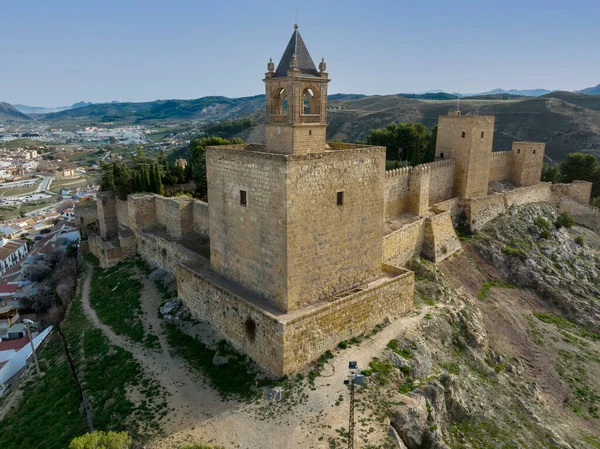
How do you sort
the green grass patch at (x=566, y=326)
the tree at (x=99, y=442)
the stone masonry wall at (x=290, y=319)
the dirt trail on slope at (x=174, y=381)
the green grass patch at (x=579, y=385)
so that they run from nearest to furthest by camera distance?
the tree at (x=99, y=442) < the dirt trail on slope at (x=174, y=381) < the stone masonry wall at (x=290, y=319) < the green grass patch at (x=579, y=385) < the green grass patch at (x=566, y=326)

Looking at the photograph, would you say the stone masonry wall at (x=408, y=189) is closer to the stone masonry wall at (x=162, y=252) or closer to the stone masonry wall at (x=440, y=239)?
the stone masonry wall at (x=440, y=239)

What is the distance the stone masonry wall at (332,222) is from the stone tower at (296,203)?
0.10 feet

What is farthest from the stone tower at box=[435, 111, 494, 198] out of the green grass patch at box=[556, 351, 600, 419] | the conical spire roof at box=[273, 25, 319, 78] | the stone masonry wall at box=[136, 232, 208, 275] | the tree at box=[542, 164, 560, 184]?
the stone masonry wall at box=[136, 232, 208, 275]

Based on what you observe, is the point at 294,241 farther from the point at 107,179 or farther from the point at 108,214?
the point at 107,179

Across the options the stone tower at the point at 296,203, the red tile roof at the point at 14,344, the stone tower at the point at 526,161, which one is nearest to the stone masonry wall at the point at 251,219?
the stone tower at the point at 296,203

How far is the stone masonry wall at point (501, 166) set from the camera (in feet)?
95.2

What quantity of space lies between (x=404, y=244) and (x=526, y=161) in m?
15.6

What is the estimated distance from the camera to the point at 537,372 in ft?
55.4

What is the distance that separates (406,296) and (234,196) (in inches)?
272

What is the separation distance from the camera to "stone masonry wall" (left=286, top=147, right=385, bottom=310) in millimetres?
11898

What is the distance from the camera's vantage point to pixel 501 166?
29703 millimetres

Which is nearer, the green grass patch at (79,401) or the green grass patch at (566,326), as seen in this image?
the green grass patch at (79,401)

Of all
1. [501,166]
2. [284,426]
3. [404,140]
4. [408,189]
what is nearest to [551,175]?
[501,166]

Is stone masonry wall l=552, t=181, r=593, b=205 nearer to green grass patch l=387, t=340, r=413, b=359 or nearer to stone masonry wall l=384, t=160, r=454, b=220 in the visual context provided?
stone masonry wall l=384, t=160, r=454, b=220
